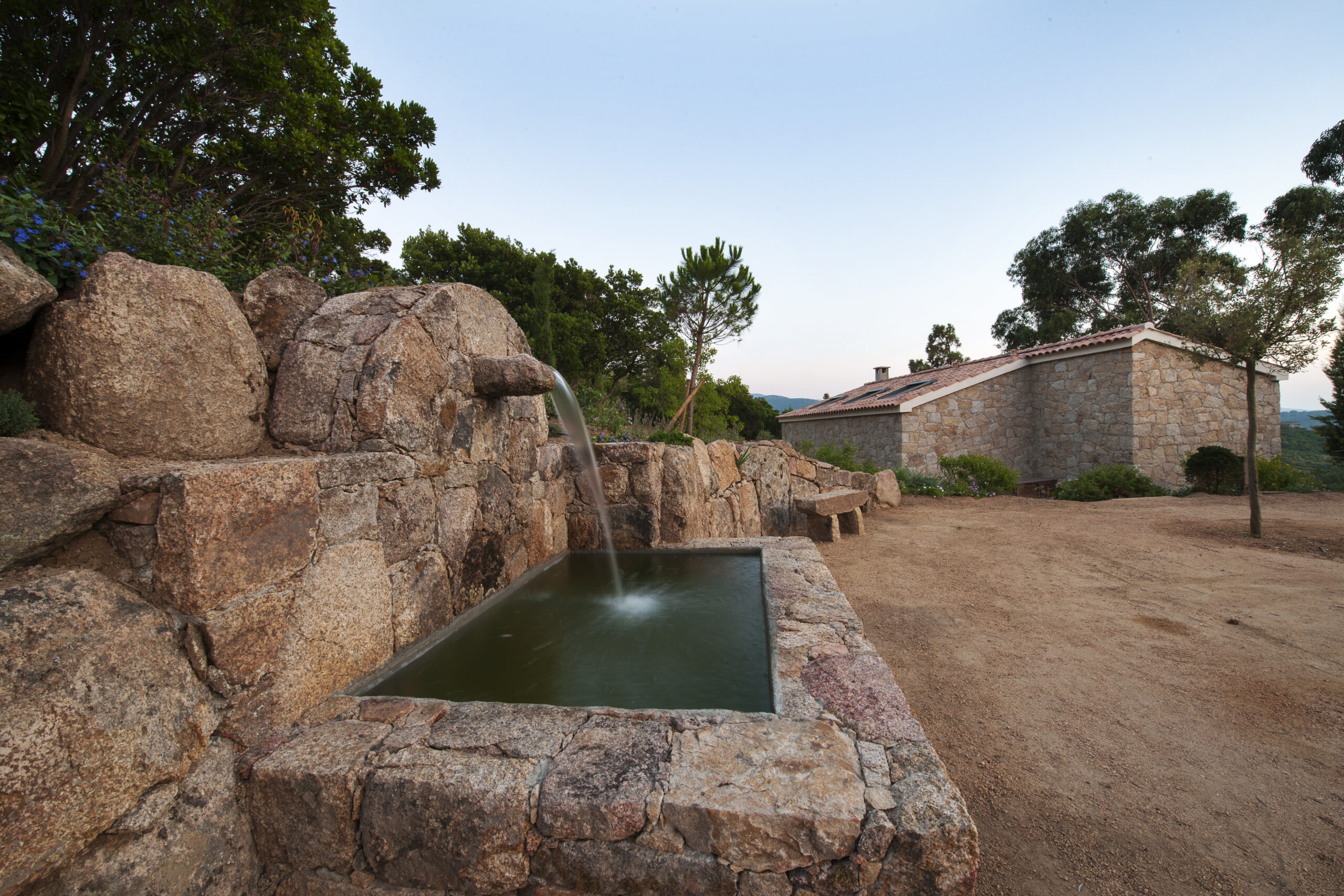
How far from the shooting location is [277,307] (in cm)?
245

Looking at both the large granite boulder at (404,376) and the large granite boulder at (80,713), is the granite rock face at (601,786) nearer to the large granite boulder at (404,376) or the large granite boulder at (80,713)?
the large granite boulder at (80,713)

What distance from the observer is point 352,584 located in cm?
197

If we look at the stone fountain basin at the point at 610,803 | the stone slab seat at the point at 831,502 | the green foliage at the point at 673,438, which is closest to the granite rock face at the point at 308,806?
the stone fountain basin at the point at 610,803

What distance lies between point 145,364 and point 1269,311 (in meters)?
10.1

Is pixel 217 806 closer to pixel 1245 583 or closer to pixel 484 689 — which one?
pixel 484 689

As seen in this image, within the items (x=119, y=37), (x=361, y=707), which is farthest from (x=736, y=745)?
(x=119, y=37)

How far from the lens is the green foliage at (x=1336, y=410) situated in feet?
33.7

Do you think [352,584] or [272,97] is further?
[272,97]

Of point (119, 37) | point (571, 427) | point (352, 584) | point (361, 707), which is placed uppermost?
point (119, 37)

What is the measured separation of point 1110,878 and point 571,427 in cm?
365

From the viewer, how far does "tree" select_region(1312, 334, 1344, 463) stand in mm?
10266

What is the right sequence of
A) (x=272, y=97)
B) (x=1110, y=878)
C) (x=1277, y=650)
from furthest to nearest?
1. (x=272, y=97)
2. (x=1277, y=650)
3. (x=1110, y=878)

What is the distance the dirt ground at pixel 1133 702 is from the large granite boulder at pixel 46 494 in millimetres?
2748

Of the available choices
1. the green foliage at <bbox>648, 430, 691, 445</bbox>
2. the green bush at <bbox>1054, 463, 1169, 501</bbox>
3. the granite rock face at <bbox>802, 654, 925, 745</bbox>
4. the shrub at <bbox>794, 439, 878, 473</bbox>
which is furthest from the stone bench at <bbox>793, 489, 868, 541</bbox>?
the green bush at <bbox>1054, 463, 1169, 501</bbox>
